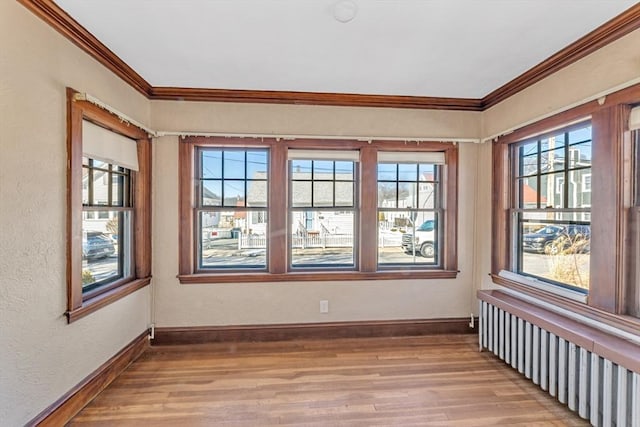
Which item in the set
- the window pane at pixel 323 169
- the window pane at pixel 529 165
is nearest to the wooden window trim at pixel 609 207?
the window pane at pixel 529 165

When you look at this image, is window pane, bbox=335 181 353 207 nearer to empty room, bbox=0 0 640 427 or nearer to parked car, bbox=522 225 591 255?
empty room, bbox=0 0 640 427

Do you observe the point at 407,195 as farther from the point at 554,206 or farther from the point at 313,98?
the point at 313,98

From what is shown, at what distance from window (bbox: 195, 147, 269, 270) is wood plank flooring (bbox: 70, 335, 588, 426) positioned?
870mm

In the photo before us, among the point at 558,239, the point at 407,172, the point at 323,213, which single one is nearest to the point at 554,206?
the point at 558,239

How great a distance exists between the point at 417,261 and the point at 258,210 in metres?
1.80

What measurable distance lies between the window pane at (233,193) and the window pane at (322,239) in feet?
1.92

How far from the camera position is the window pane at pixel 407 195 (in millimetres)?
3438

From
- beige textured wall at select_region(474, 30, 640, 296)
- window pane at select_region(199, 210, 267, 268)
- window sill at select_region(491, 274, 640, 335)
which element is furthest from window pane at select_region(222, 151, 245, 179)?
window sill at select_region(491, 274, 640, 335)

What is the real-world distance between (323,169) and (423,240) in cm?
135

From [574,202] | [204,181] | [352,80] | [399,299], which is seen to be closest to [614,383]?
[574,202]

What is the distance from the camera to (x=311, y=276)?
325cm

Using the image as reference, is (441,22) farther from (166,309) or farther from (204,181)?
(166,309)

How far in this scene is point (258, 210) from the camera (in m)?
3.28

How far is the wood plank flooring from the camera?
81.9 inches
